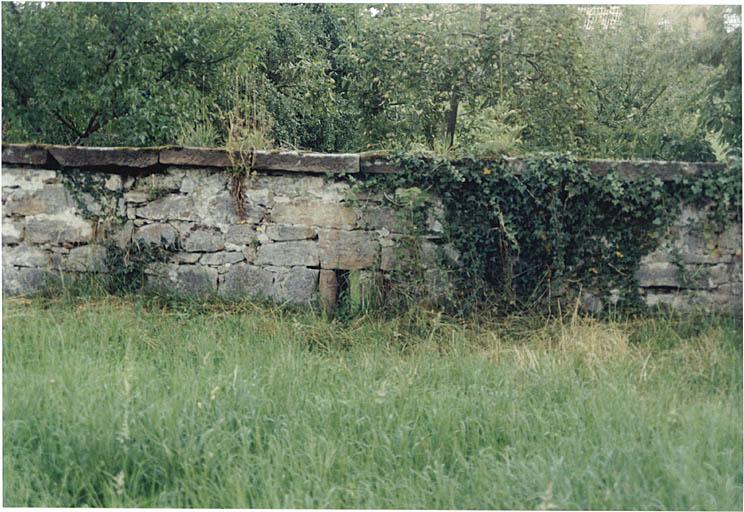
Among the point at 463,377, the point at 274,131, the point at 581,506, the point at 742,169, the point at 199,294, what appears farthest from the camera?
the point at 274,131

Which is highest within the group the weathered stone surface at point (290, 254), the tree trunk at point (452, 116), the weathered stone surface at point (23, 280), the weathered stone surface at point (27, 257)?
the tree trunk at point (452, 116)

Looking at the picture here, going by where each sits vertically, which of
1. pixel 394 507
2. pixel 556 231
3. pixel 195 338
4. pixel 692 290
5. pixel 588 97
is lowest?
pixel 394 507

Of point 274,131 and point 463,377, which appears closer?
point 463,377

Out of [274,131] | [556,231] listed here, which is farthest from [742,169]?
[274,131]

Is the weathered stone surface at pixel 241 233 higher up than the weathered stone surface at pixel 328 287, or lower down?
higher up

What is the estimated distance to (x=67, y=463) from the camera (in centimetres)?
330

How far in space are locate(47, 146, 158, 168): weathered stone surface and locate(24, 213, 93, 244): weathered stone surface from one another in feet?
1.65

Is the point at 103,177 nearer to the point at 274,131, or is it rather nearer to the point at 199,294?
the point at 199,294

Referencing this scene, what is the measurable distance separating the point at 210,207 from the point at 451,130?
4103 mm

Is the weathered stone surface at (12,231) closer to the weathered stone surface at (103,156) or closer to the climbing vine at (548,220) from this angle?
Result: the weathered stone surface at (103,156)

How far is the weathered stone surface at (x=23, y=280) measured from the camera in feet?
19.9

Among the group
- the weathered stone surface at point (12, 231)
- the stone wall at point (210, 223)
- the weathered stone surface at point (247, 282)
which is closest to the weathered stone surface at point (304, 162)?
the stone wall at point (210, 223)

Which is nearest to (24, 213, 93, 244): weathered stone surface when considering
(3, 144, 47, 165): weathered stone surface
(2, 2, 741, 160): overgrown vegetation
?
(3, 144, 47, 165): weathered stone surface

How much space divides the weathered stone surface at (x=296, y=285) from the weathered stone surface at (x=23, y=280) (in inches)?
85.3
